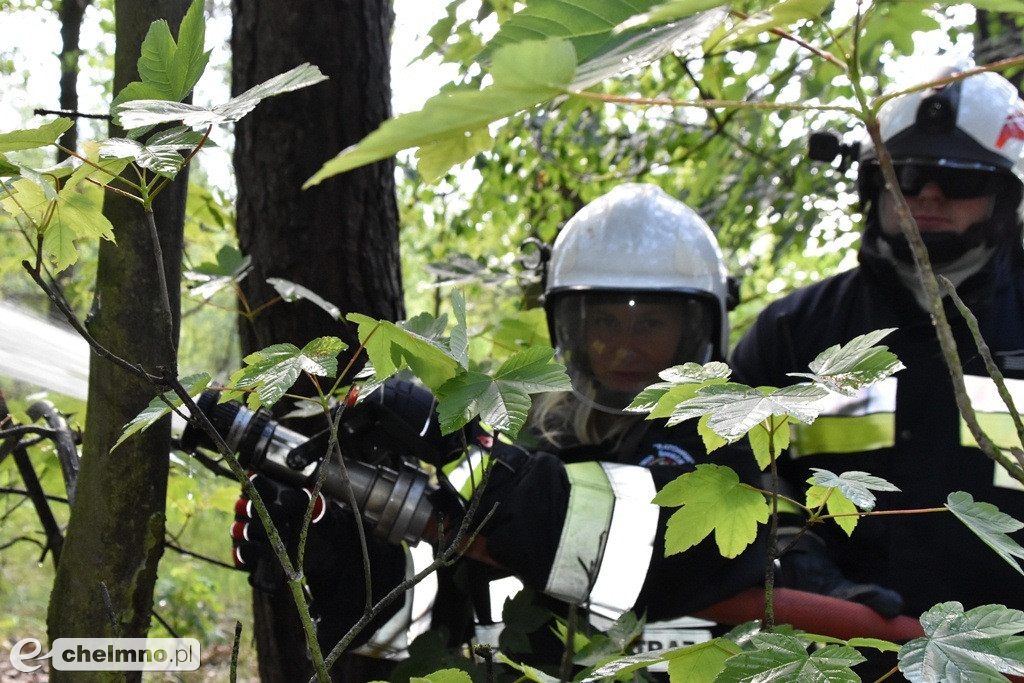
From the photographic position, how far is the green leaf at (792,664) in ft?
2.35

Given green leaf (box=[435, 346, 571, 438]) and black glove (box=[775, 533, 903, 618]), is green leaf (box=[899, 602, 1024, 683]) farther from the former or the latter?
black glove (box=[775, 533, 903, 618])

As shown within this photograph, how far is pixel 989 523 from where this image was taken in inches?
33.5

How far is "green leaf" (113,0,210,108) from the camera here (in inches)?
33.3

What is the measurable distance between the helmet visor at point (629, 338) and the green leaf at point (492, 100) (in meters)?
1.58

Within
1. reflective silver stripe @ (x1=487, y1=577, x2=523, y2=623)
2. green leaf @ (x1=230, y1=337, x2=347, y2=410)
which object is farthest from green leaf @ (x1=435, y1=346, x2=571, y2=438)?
reflective silver stripe @ (x1=487, y1=577, x2=523, y2=623)

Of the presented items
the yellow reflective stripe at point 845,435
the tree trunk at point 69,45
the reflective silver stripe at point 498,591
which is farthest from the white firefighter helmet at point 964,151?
the tree trunk at point 69,45

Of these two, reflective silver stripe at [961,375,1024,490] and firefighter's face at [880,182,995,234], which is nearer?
reflective silver stripe at [961,375,1024,490]

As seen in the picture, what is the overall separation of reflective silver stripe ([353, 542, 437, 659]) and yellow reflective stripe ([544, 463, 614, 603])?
41 cm

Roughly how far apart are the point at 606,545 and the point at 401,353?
65 cm

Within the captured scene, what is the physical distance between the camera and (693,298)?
2.11m

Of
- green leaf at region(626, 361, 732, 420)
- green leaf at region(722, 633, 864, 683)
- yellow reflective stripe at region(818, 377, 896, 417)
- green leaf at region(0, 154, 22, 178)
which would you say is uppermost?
green leaf at region(0, 154, 22, 178)

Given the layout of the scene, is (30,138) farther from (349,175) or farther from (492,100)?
(349,175)

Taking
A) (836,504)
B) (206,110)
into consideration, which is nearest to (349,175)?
(206,110)

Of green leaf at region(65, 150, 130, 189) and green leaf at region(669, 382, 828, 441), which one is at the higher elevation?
green leaf at region(65, 150, 130, 189)
